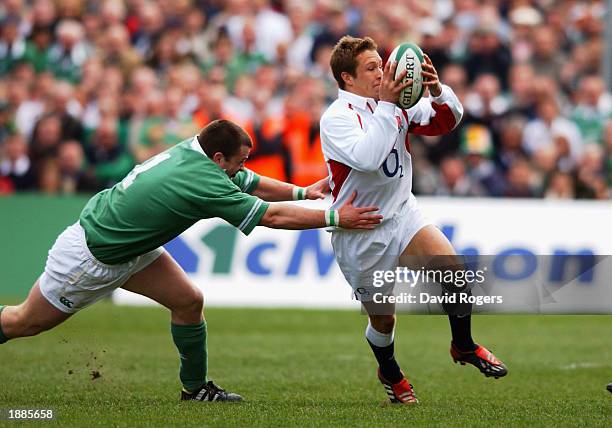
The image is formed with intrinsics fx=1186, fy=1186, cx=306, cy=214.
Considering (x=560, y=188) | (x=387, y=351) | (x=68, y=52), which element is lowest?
(x=560, y=188)

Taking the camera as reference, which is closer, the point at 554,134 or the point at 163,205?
the point at 163,205

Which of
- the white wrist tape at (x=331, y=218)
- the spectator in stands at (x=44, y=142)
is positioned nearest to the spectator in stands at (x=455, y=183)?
the spectator in stands at (x=44, y=142)

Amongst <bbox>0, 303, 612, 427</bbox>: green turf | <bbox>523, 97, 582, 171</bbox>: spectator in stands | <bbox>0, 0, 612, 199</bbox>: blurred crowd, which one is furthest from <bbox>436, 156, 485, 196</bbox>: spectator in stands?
<bbox>0, 303, 612, 427</bbox>: green turf

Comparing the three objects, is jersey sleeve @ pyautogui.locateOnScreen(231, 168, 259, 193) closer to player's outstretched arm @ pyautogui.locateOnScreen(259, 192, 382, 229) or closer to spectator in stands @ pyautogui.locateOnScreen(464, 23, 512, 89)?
player's outstretched arm @ pyautogui.locateOnScreen(259, 192, 382, 229)

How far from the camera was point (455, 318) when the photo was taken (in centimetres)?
832

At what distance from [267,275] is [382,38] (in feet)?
13.9

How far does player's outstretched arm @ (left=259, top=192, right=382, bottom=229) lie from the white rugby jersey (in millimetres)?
343

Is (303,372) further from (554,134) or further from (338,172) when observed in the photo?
(554,134)

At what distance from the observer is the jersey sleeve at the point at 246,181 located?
8680 mm

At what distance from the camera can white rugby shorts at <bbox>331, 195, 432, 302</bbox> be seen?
27.2ft

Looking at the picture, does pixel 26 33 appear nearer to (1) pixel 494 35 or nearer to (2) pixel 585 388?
(1) pixel 494 35

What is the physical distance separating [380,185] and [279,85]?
32.5 ft

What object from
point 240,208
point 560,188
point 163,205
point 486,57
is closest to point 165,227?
point 163,205

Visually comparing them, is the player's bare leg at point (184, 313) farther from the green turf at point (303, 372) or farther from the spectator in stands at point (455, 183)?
the spectator in stands at point (455, 183)
